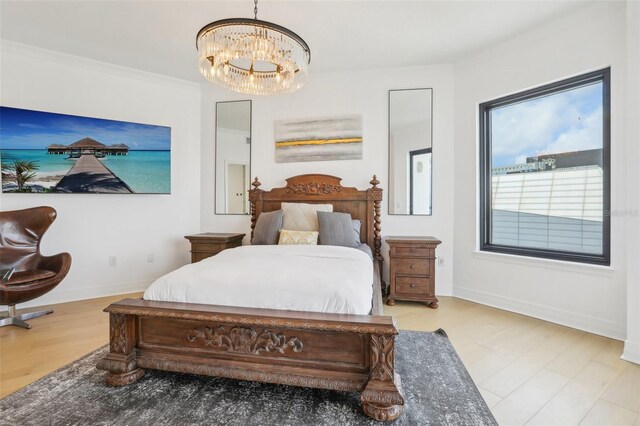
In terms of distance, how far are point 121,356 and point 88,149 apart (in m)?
2.88

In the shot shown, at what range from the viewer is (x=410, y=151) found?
3746 millimetres

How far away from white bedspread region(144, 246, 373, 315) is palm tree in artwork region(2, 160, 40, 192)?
8.72 feet

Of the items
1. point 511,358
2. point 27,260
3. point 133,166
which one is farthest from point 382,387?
point 133,166

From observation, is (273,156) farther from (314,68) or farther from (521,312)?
(521,312)

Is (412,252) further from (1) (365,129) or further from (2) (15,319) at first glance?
(2) (15,319)

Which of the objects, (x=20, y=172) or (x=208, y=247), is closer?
(x=20, y=172)

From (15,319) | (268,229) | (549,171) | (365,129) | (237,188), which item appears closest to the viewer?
(15,319)

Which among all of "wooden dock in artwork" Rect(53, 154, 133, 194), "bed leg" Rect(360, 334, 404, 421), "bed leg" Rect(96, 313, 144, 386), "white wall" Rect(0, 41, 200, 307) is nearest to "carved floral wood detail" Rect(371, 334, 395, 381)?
"bed leg" Rect(360, 334, 404, 421)

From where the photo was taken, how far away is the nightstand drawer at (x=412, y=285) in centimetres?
324

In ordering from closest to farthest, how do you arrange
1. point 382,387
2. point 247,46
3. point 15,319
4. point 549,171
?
1. point 382,387
2. point 247,46
3. point 15,319
4. point 549,171

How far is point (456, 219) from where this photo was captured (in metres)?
3.62

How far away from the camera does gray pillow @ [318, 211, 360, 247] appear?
125 inches

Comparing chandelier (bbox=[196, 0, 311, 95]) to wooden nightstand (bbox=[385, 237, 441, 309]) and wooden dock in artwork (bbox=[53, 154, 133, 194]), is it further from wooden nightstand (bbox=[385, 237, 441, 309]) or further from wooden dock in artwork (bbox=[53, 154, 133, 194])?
wooden dock in artwork (bbox=[53, 154, 133, 194])

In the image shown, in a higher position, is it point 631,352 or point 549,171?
point 549,171
